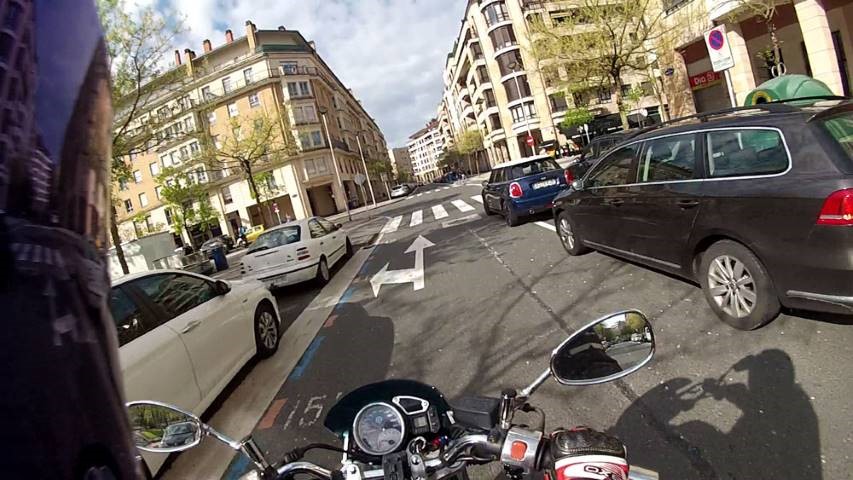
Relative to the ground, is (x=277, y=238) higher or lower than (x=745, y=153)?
higher

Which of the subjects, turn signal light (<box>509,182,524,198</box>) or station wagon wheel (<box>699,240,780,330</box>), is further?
turn signal light (<box>509,182,524,198</box>)

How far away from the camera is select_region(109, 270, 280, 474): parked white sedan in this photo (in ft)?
10.9

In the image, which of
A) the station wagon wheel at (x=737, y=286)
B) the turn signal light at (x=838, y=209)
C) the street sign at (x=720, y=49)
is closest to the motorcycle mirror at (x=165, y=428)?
the turn signal light at (x=838, y=209)

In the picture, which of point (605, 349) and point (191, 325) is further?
point (191, 325)

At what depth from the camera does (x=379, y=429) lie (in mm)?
1456

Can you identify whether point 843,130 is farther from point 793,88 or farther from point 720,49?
point 793,88

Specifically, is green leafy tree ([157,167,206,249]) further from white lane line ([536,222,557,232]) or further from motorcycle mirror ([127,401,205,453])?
motorcycle mirror ([127,401,205,453])

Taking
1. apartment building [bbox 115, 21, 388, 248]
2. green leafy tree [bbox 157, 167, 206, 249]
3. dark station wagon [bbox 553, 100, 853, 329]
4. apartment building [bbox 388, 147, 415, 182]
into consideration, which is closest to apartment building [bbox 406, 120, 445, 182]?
apartment building [bbox 388, 147, 415, 182]

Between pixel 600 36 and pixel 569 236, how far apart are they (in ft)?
46.8

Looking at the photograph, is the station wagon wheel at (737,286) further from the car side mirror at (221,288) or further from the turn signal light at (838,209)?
the car side mirror at (221,288)

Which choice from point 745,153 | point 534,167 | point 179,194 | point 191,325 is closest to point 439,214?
point 534,167

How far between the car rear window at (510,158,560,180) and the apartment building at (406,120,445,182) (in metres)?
148

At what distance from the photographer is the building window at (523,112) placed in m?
52.8

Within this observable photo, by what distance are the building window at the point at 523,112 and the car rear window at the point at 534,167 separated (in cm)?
4451
